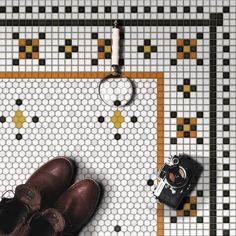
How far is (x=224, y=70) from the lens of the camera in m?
1.90

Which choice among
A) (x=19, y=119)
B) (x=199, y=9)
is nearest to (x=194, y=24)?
(x=199, y=9)

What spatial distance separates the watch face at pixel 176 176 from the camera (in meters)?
1.79

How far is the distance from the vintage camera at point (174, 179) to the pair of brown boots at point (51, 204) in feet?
0.78

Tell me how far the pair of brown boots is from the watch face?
27 cm

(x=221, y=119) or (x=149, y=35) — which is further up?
(x=149, y=35)

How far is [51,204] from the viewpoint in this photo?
1860mm

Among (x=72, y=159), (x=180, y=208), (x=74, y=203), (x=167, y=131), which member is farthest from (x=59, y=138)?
(x=180, y=208)

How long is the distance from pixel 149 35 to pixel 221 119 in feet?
1.39

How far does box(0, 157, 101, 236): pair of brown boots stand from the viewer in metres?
1.71

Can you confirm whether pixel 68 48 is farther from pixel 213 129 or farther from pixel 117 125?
pixel 213 129

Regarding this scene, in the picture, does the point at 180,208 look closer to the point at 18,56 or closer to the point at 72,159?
the point at 72,159

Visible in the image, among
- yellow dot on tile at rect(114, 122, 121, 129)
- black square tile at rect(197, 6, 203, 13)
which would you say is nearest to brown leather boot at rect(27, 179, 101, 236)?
yellow dot on tile at rect(114, 122, 121, 129)

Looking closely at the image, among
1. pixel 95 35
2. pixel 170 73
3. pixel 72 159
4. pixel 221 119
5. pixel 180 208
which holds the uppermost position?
pixel 95 35

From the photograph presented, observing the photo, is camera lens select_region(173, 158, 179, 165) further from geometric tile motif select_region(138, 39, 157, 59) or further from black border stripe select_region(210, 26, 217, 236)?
geometric tile motif select_region(138, 39, 157, 59)
